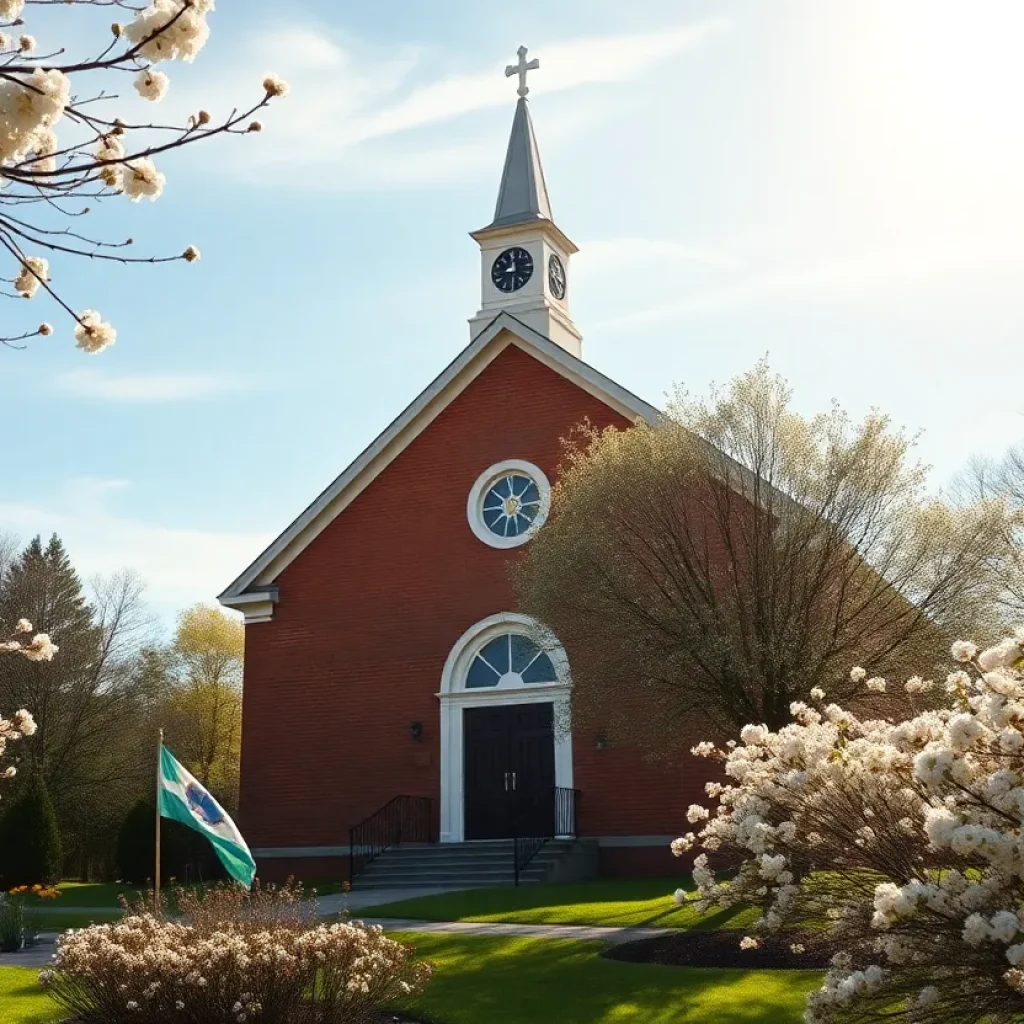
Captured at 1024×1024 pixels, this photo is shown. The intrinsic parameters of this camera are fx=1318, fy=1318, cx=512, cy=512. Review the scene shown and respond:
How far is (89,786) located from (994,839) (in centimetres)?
3608

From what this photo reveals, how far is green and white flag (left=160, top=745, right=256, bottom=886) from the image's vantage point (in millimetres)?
10648

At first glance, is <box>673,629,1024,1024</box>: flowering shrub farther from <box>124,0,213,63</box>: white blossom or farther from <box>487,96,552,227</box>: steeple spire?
<box>487,96,552,227</box>: steeple spire

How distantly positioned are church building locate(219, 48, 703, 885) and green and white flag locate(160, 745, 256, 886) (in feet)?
33.5

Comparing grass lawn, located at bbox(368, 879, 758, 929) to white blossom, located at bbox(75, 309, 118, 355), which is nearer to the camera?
white blossom, located at bbox(75, 309, 118, 355)

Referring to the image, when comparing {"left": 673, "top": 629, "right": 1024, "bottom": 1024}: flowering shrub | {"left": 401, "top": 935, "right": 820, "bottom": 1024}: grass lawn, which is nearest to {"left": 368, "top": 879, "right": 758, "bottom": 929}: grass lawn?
{"left": 401, "top": 935, "right": 820, "bottom": 1024}: grass lawn

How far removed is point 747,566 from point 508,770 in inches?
331

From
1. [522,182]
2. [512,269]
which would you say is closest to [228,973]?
[512,269]

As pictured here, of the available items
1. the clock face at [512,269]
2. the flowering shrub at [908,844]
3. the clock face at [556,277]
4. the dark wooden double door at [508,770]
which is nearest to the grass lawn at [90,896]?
the dark wooden double door at [508,770]

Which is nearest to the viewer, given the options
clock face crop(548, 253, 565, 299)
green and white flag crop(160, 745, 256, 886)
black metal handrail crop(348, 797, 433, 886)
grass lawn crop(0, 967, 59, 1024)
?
grass lawn crop(0, 967, 59, 1024)

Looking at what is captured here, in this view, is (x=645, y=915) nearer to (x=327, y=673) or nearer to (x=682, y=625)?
(x=682, y=625)

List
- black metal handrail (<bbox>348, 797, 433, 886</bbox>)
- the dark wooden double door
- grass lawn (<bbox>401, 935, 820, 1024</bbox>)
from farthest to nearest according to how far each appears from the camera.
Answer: black metal handrail (<bbox>348, 797, 433, 886</bbox>) → the dark wooden double door → grass lawn (<bbox>401, 935, 820, 1024</bbox>)

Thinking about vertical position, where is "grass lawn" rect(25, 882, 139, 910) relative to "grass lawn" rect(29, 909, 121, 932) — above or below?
below

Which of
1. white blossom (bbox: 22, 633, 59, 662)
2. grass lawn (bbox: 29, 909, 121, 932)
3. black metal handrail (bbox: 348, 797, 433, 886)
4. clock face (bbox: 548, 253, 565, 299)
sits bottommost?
grass lawn (bbox: 29, 909, 121, 932)

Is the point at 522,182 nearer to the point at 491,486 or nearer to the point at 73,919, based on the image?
the point at 491,486
